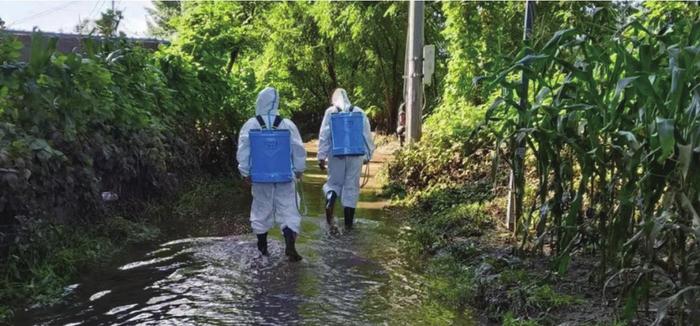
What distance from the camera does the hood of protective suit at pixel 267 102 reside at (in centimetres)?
638

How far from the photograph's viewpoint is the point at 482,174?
8.96 m

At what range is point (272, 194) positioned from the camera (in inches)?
255

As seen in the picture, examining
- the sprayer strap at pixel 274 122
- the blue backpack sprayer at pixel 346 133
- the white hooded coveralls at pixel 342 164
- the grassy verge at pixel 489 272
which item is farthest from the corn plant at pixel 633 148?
the white hooded coveralls at pixel 342 164

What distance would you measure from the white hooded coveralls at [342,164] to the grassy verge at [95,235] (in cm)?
124

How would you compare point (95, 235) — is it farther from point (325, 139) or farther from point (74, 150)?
point (325, 139)

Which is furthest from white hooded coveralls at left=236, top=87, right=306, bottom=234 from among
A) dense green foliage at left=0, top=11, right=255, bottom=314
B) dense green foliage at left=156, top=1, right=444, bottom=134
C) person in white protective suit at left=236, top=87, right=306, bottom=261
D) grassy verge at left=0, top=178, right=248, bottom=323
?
dense green foliage at left=156, top=1, right=444, bottom=134

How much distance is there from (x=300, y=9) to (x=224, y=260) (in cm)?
1658

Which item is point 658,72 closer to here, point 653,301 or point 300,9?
point 653,301

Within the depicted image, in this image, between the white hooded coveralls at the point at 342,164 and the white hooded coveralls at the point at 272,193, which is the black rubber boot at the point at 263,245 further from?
the white hooded coveralls at the point at 342,164

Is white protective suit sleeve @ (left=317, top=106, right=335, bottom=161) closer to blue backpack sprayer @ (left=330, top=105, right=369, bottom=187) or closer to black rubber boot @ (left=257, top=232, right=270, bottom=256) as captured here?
blue backpack sprayer @ (left=330, top=105, right=369, bottom=187)

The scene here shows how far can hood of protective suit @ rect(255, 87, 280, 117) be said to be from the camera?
6375 mm

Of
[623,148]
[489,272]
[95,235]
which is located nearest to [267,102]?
[95,235]

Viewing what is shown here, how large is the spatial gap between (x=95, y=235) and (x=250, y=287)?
1.95 m

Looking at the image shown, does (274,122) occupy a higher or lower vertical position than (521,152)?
higher
